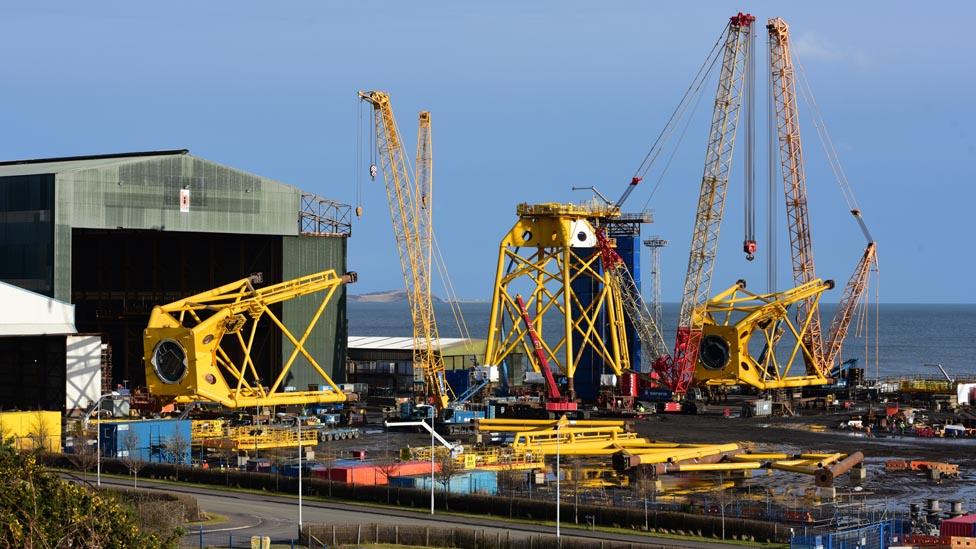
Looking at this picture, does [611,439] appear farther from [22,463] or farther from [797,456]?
[22,463]

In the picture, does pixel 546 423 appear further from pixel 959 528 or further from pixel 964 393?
pixel 964 393

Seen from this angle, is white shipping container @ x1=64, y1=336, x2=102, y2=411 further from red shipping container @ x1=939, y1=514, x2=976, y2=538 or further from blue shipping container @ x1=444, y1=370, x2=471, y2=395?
red shipping container @ x1=939, y1=514, x2=976, y2=538

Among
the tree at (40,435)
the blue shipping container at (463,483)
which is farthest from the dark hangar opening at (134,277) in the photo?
the blue shipping container at (463,483)

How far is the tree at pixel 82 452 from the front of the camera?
80.3 m

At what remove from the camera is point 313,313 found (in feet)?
414

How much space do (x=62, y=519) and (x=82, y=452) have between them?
36919mm

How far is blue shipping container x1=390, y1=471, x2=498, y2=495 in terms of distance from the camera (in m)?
76.1

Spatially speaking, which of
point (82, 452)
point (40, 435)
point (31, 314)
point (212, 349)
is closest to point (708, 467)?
point (82, 452)

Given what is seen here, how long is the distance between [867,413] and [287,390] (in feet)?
149

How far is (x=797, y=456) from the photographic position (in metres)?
88.0

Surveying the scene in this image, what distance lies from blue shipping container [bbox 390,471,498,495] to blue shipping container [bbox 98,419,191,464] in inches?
663

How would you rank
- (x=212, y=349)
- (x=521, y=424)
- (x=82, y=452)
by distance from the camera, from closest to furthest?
(x=82, y=452) → (x=521, y=424) → (x=212, y=349)

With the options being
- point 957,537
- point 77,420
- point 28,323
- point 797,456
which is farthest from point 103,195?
point 957,537

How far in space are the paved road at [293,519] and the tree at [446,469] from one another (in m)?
3.94
